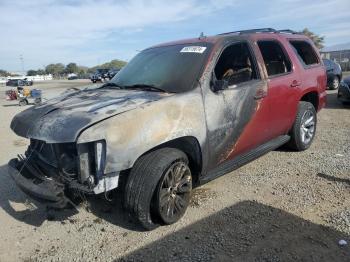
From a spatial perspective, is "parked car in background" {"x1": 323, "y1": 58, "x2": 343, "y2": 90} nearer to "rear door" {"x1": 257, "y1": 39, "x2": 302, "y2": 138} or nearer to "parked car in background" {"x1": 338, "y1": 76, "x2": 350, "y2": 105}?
"parked car in background" {"x1": 338, "y1": 76, "x2": 350, "y2": 105}

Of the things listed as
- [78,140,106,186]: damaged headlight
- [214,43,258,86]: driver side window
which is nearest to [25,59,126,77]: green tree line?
[214,43,258,86]: driver side window

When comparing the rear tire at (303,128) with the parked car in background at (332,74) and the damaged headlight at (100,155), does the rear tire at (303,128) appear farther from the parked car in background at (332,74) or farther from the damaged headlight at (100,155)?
the parked car in background at (332,74)

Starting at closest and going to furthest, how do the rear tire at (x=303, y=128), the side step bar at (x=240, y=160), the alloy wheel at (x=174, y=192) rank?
the alloy wheel at (x=174, y=192), the side step bar at (x=240, y=160), the rear tire at (x=303, y=128)

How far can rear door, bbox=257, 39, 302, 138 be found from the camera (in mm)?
5082

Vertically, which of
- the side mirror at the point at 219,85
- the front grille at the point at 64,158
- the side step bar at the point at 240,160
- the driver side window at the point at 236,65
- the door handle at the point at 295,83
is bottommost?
the side step bar at the point at 240,160

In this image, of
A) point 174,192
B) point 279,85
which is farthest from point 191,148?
point 279,85

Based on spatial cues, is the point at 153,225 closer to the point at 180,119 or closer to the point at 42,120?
the point at 180,119

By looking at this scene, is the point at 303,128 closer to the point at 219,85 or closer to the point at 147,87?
the point at 219,85

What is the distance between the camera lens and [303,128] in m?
6.13

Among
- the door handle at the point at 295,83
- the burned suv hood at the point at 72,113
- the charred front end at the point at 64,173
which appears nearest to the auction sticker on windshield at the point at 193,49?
the burned suv hood at the point at 72,113

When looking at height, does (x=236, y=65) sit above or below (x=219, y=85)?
above

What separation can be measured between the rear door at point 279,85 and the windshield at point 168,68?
1174 millimetres

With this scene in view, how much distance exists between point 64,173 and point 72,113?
586 mm

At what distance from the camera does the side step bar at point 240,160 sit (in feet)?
14.0
